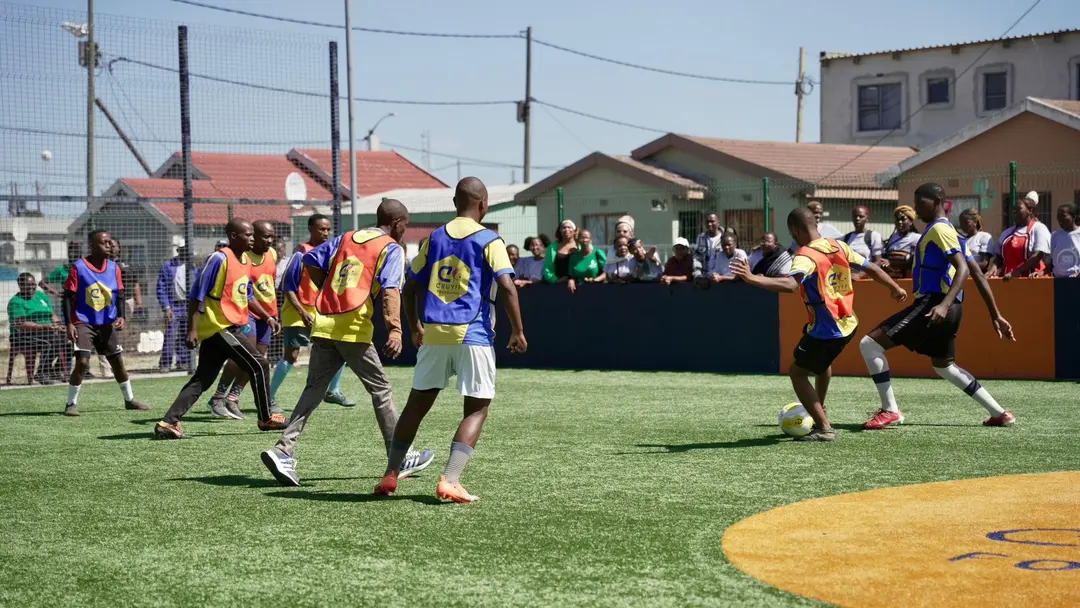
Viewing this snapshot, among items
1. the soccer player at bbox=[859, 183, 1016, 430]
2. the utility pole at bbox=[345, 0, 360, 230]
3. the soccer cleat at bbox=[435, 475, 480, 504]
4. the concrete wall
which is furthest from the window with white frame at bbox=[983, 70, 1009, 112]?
the soccer cleat at bbox=[435, 475, 480, 504]

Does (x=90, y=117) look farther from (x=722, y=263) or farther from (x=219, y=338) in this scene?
(x=722, y=263)

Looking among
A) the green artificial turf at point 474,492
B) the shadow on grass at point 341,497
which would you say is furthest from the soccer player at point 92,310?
the shadow on grass at point 341,497

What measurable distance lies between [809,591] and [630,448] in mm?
4512

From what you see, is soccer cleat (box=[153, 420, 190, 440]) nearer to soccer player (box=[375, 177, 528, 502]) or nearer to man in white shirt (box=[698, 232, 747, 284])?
soccer player (box=[375, 177, 528, 502])

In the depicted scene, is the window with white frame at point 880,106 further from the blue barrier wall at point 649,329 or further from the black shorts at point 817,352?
the black shorts at point 817,352

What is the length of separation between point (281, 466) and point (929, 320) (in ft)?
17.8

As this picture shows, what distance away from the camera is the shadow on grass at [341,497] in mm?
7473

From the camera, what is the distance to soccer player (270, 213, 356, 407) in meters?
10.6

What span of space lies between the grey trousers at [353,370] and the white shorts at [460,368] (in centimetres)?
97

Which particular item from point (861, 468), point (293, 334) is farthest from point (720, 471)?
point (293, 334)

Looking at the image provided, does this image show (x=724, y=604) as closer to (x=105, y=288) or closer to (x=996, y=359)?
(x=105, y=288)

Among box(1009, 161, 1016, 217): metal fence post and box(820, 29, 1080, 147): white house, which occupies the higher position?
box(820, 29, 1080, 147): white house

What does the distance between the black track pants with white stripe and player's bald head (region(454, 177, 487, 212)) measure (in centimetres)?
402

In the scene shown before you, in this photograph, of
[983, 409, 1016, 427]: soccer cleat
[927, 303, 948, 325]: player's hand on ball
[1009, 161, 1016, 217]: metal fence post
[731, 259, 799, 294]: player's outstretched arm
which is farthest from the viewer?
[1009, 161, 1016, 217]: metal fence post
